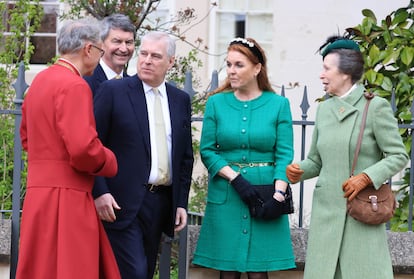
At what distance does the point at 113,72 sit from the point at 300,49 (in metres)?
5.91

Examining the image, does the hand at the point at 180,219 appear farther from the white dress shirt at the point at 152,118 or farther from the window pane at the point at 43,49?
the window pane at the point at 43,49

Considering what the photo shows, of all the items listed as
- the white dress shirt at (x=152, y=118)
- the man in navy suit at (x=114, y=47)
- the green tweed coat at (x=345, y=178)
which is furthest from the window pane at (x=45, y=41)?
the green tweed coat at (x=345, y=178)

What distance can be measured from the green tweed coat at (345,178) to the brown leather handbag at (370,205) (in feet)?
0.19

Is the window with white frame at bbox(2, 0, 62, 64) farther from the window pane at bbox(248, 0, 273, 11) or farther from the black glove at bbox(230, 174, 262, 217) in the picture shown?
the black glove at bbox(230, 174, 262, 217)

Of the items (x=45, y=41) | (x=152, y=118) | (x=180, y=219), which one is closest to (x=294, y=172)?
(x=180, y=219)

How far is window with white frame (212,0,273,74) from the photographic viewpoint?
12734mm

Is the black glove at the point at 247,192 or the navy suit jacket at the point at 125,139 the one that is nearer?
the navy suit jacket at the point at 125,139

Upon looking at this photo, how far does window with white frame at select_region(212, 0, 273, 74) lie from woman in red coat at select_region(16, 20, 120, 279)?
6799 millimetres

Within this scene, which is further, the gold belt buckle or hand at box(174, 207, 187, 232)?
hand at box(174, 207, 187, 232)

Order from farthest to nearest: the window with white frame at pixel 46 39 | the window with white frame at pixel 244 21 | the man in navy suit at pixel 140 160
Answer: the window with white frame at pixel 46 39, the window with white frame at pixel 244 21, the man in navy suit at pixel 140 160

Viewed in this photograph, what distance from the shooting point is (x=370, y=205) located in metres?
6.16

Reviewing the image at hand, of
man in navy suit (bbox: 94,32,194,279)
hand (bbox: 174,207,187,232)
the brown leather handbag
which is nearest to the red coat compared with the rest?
man in navy suit (bbox: 94,32,194,279)

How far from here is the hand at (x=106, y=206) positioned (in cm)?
618

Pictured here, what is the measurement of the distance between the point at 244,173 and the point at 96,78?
1.05 meters
